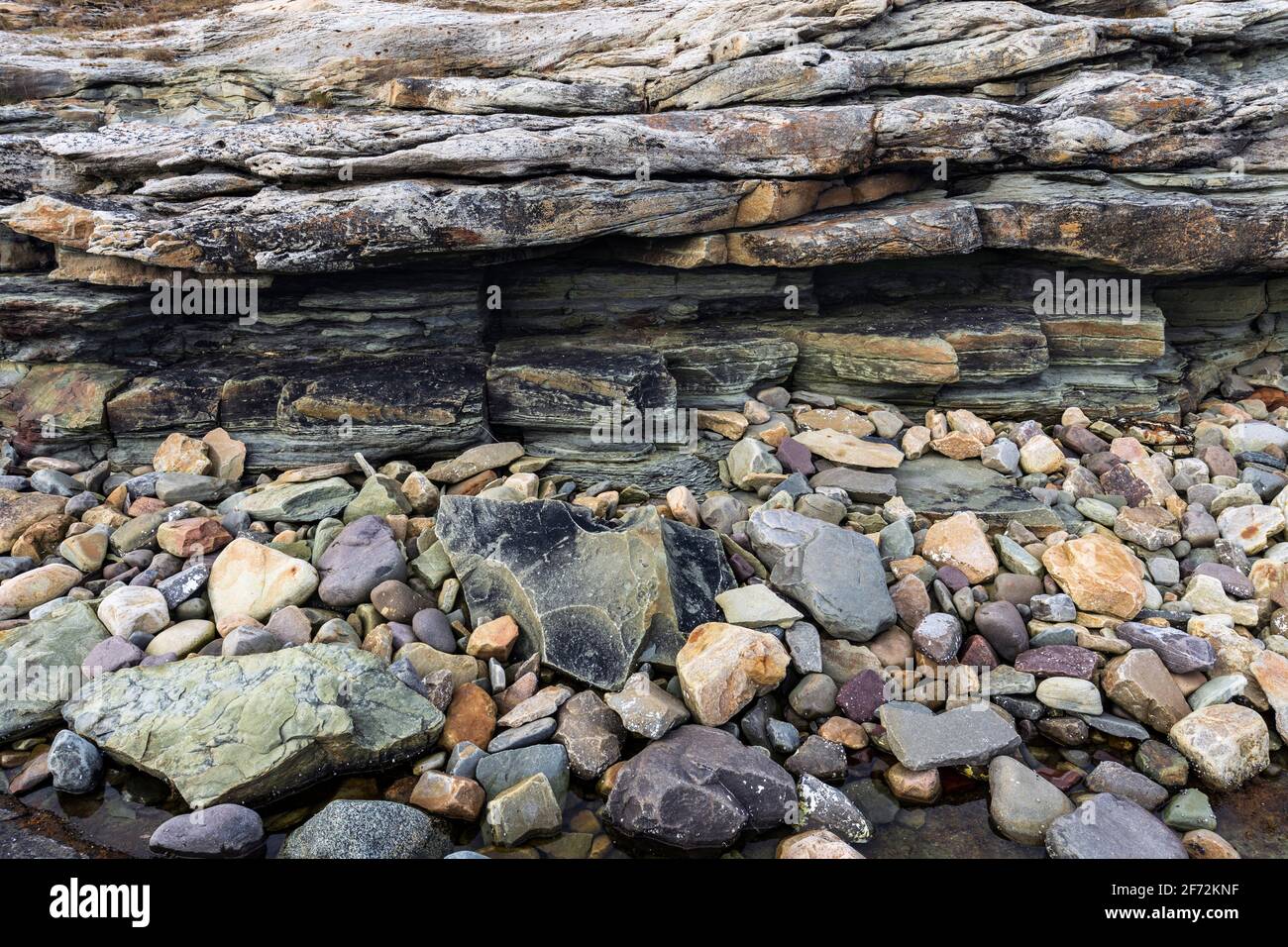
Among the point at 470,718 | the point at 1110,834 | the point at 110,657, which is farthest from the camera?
the point at 110,657

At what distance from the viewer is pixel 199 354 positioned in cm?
1114

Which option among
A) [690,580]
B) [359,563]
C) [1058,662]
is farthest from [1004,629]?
[359,563]

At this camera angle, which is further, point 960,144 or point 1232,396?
point 1232,396

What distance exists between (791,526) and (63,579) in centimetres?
802

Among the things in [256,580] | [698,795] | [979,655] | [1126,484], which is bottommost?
[698,795]

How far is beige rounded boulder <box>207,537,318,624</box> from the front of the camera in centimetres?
779

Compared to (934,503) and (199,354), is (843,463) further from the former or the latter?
(199,354)

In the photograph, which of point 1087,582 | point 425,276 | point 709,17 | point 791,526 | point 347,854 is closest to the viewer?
point 347,854

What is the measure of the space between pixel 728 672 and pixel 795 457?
172 inches

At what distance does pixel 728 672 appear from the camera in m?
6.72

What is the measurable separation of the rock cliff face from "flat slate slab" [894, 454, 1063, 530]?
1636 mm

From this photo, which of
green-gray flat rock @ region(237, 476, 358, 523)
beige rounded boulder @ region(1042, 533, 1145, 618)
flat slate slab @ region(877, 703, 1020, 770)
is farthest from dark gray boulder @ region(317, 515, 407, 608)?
beige rounded boulder @ region(1042, 533, 1145, 618)

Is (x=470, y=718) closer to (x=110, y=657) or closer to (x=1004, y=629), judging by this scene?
(x=110, y=657)

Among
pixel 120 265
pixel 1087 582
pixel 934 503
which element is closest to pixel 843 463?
pixel 934 503
